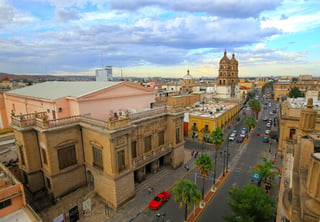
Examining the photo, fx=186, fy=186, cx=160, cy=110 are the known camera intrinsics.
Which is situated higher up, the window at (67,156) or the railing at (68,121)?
the railing at (68,121)

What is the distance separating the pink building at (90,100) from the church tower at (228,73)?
52.0 meters

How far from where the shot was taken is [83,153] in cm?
2280

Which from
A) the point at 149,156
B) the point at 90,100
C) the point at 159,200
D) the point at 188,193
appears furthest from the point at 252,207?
the point at 90,100

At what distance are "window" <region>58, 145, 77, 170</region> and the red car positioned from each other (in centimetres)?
1040

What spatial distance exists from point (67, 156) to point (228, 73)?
68203 mm

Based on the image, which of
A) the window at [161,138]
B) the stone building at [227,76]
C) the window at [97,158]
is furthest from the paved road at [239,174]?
the stone building at [227,76]

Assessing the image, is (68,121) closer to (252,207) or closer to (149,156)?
(149,156)

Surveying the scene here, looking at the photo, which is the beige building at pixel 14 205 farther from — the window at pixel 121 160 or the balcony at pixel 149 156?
the balcony at pixel 149 156

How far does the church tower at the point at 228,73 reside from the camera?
238 feet

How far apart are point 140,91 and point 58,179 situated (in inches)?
631

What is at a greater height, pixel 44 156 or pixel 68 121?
pixel 68 121

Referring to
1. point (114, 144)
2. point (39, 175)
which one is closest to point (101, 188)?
point (114, 144)

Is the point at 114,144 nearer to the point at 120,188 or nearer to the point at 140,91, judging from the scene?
the point at 120,188

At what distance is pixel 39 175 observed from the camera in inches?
878
